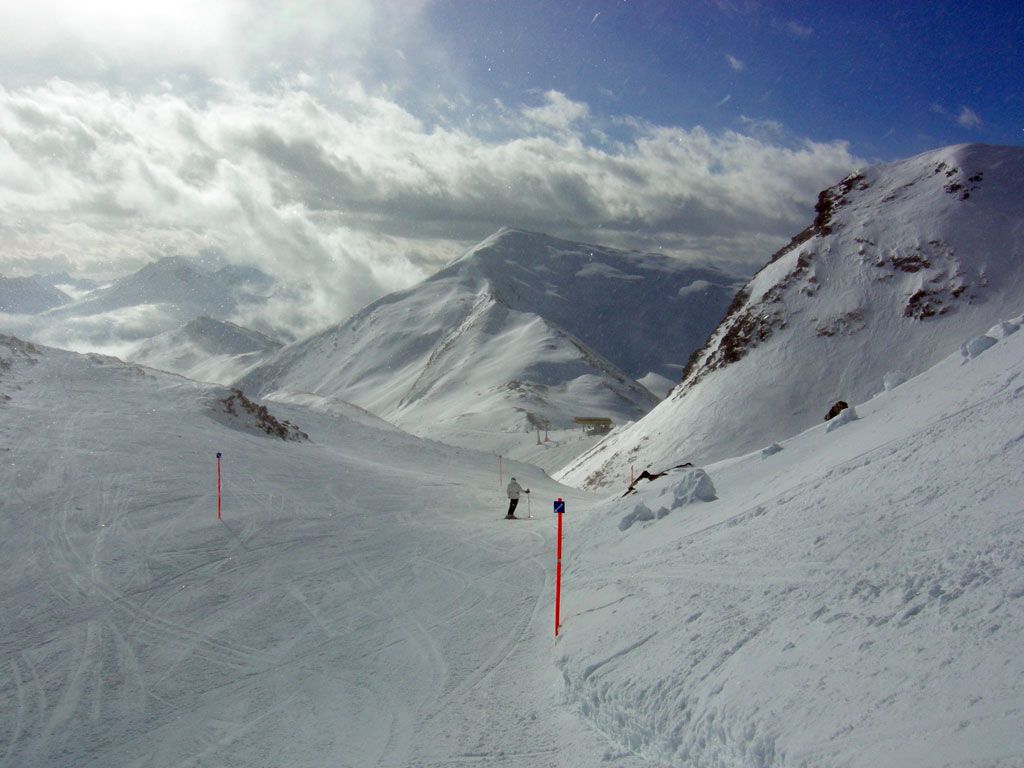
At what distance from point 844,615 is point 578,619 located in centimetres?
424

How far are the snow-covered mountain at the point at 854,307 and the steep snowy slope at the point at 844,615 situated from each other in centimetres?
3323

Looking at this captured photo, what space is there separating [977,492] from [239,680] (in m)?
8.93

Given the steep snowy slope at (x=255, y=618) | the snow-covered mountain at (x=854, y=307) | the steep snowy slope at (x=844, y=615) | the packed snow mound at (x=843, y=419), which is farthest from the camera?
the snow-covered mountain at (x=854, y=307)

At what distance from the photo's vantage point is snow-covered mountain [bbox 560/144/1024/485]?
1730 inches

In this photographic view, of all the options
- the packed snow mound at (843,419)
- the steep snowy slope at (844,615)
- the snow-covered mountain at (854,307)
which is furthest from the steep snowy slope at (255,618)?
the snow-covered mountain at (854,307)

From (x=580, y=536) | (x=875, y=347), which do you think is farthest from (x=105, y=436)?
(x=875, y=347)

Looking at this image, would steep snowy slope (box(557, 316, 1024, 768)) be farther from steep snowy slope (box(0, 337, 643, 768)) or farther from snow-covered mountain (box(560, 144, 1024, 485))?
snow-covered mountain (box(560, 144, 1024, 485))

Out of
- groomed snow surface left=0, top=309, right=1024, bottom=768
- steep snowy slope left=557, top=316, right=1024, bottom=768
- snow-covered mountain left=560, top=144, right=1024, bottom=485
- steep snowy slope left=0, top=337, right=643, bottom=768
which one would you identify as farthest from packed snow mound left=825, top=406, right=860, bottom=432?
snow-covered mountain left=560, top=144, right=1024, bottom=485

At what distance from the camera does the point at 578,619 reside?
975 cm

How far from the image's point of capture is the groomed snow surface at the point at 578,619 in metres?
5.43

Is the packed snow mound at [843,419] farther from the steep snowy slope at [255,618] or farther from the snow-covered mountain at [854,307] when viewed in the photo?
the snow-covered mountain at [854,307]

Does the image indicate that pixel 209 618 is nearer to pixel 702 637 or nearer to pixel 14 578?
pixel 14 578

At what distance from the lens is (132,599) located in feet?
37.0

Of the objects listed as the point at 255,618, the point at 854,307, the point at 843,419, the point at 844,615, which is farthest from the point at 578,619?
the point at 854,307
